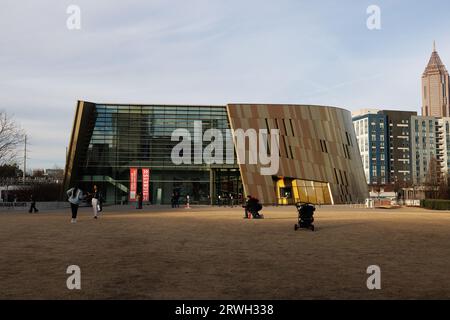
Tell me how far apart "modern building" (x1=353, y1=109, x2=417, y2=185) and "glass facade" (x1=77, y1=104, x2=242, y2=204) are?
389 feet

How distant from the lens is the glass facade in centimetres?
5588

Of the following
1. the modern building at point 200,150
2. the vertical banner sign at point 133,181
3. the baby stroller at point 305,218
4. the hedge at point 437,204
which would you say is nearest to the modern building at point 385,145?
the modern building at point 200,150

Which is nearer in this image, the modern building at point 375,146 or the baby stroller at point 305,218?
the baby stroller at point 305,218

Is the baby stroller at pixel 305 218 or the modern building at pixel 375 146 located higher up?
the modern building at pixel 375 146

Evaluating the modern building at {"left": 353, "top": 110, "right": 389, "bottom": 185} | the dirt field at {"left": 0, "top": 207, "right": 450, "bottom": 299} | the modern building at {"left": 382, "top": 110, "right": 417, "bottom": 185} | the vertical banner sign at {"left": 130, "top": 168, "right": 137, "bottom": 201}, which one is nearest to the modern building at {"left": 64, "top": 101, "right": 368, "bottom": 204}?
the vertical banner sign at {"left": 130, "top": 168, "right": 137, "bottom": 201}

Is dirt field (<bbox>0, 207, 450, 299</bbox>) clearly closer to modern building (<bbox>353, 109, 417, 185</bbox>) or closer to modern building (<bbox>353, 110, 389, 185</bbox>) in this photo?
modern building (<bbox>353, 109, 417, 185</bbox>)

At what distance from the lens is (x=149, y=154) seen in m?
56.7

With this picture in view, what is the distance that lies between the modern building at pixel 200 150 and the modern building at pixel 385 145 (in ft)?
371

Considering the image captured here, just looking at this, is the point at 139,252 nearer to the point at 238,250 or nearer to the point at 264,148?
the point at 238,250

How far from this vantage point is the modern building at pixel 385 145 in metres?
165

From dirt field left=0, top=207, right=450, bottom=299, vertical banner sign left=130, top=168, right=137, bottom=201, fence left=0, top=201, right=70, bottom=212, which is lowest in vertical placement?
fence left=0, top=201, right=70, bottom=212

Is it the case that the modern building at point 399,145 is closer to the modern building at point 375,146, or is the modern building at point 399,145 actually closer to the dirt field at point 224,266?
the modern building at point 375,146

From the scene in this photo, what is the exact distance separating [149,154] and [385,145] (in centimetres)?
13092
